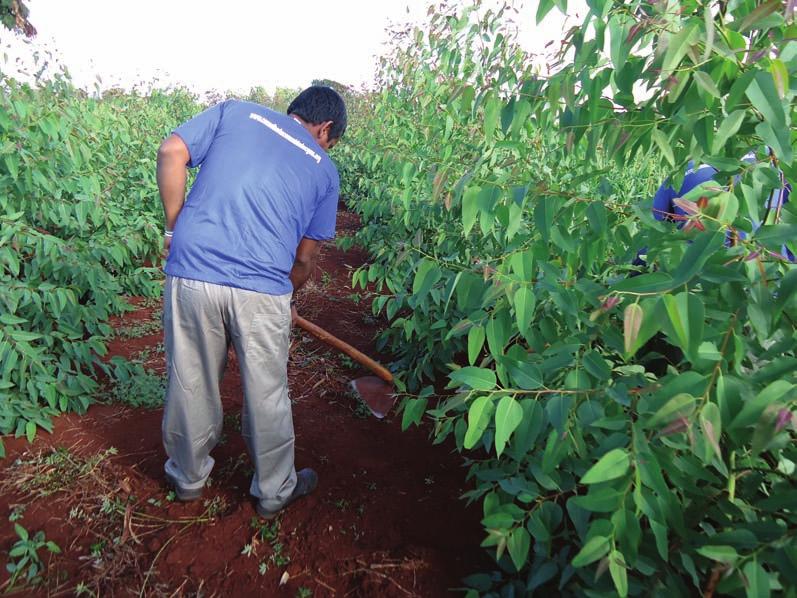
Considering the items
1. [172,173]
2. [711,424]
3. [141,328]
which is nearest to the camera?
[711,424]

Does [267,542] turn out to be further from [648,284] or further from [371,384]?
[648,284]

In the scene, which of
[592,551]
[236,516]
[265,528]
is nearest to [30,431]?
[236,516]

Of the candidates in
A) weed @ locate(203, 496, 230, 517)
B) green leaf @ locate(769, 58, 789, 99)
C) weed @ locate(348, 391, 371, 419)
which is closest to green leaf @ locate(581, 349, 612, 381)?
green leaf @ locate(769, 58, 789, 99)

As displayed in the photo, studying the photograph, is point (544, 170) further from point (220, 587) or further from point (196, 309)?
point (220, 587)

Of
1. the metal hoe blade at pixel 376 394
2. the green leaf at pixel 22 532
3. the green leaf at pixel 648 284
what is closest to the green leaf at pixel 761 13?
the green leaf at pixel 648 284

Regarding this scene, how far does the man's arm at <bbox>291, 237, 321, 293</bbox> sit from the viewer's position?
241 cm

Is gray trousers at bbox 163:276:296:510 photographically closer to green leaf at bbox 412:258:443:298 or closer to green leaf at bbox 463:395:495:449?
green leaf at bbox 412:258:443:298

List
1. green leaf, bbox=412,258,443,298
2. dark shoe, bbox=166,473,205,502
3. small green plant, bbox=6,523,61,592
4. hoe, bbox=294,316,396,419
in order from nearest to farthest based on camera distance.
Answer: green leaf, bbox=412,258,443,298
small green plant, bbox=6,523,61,592
dark shoe, bbox=166,473,205,502
hoe, bbox=294,316,396,419

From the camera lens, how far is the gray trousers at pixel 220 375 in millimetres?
2008

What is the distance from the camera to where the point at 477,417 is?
1062 mm

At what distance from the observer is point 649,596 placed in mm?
1162

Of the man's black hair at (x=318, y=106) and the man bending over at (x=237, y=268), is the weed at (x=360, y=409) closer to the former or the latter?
the man bending over at (x=237, y=268)

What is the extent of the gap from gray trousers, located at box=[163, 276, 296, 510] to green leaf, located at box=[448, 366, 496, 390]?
1.17 metres

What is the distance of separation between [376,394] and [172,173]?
1.54 metres
